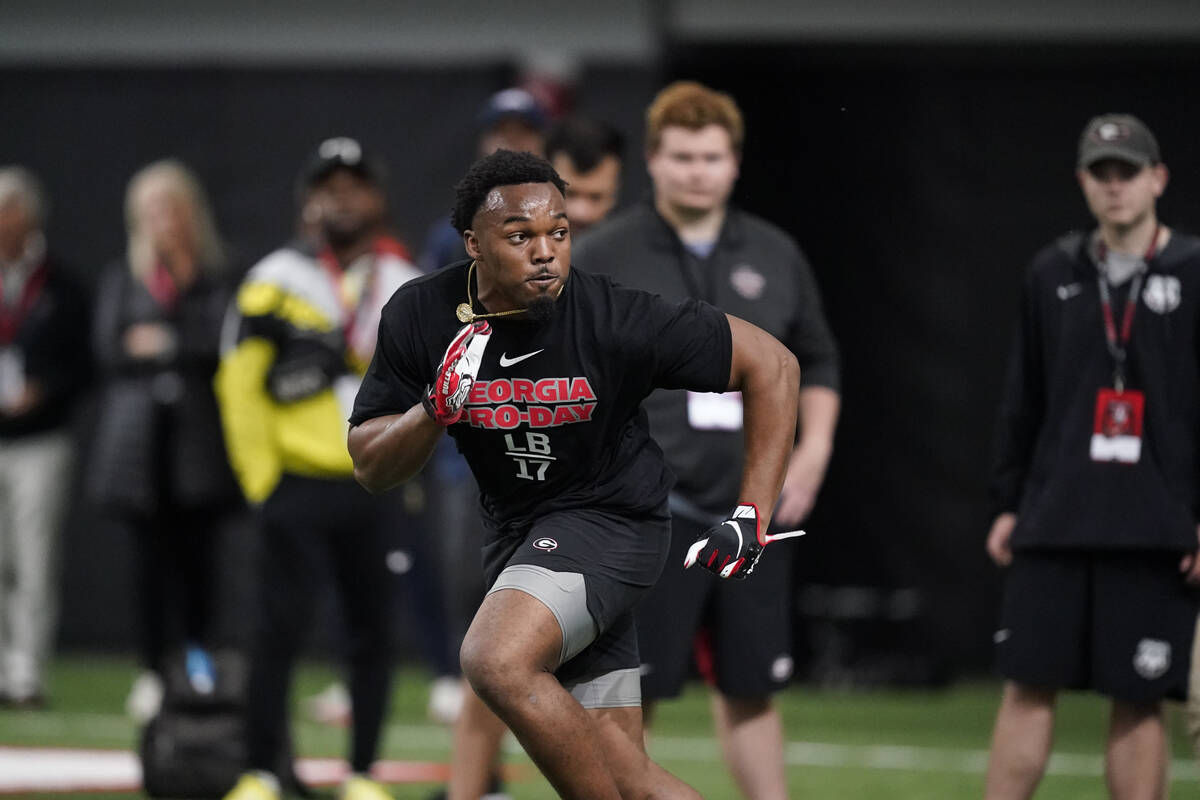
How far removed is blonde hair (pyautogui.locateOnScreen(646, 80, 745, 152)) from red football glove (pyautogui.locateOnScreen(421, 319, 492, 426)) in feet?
5.50

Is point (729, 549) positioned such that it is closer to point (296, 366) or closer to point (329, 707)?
point (296, 366)

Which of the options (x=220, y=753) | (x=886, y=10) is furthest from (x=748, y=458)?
(x=886, y=10)

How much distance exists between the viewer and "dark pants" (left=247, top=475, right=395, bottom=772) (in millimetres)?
6445

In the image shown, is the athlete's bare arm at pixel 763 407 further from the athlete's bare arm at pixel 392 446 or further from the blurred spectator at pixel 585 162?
the blurred spectator at pixel 585 162

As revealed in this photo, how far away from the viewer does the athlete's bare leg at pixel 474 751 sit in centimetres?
581

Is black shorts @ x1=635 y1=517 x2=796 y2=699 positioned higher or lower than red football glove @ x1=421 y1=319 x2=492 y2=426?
lower

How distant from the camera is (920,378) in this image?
1070 cm

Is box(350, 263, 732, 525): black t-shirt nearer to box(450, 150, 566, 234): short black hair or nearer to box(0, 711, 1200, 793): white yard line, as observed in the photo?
box(450, 150, 566, 234): short black hair

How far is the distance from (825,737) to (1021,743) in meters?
3.35

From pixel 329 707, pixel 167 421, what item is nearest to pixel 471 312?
pixel 167 421

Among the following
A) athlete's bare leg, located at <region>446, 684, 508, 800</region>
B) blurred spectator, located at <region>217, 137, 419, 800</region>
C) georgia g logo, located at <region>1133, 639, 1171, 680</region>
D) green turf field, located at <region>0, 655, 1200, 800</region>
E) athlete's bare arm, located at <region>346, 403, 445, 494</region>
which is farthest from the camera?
green turf field, located at <region>0, 655, 1200, 800</region>

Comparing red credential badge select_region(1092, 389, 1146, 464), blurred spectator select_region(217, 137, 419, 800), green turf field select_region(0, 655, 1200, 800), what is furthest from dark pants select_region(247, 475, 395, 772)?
red credential badge select_region(1092, 389, 1146, 464)

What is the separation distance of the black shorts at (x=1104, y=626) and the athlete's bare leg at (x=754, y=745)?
73 centimetres

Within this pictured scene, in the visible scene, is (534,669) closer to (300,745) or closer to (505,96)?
(505,96)
